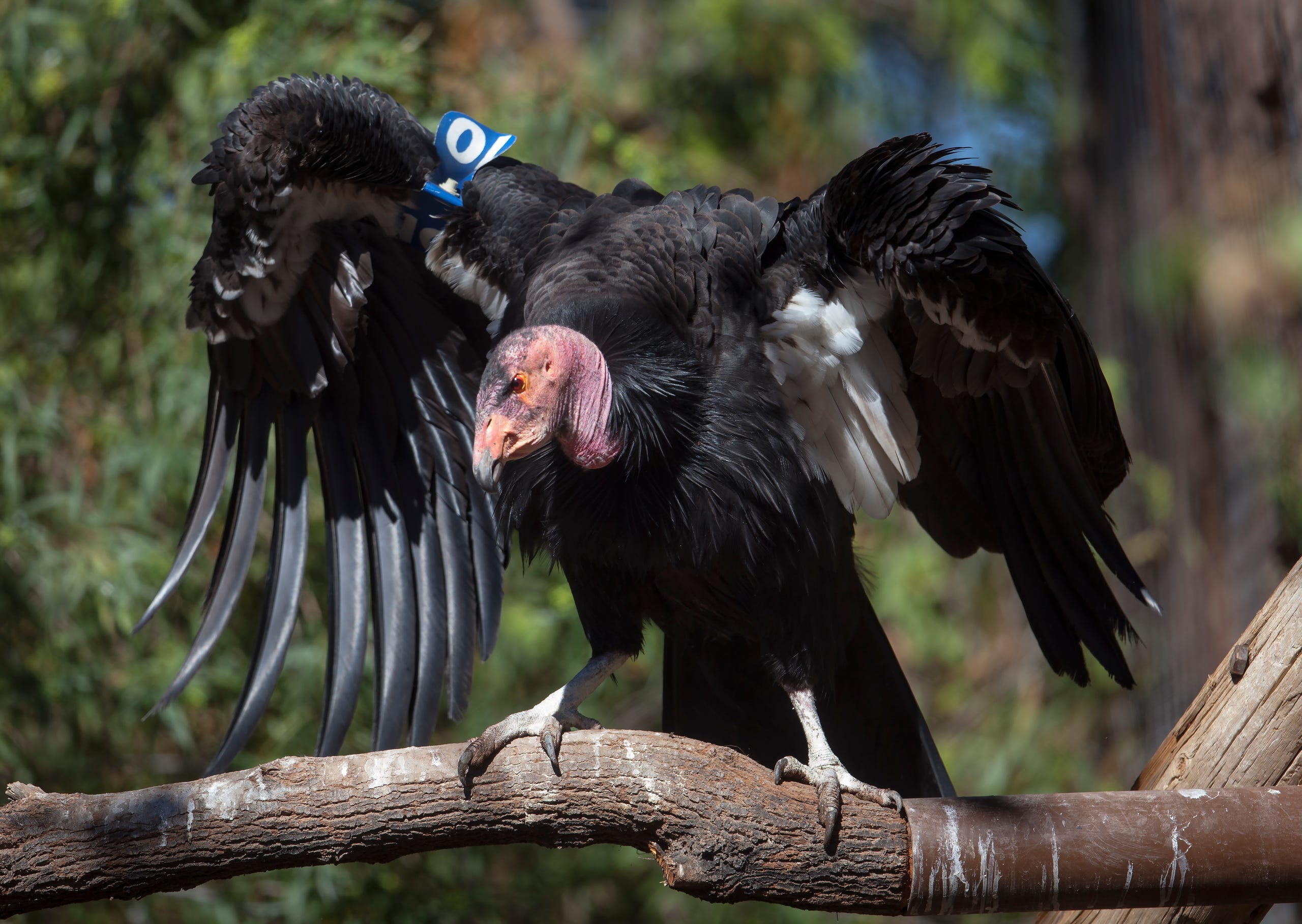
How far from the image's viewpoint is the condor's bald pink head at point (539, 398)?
2625 millimetres

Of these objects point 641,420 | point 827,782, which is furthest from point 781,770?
point 641,420

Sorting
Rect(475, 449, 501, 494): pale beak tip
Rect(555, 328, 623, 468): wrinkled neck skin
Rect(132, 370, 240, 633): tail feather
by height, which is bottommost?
Rect(475, 449, 501, 494): pale beak tip

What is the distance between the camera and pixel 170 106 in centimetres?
509

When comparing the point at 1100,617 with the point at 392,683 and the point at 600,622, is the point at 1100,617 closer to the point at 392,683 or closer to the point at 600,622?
the point at 600,622

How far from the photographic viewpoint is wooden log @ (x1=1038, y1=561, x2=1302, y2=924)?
253 centimetres

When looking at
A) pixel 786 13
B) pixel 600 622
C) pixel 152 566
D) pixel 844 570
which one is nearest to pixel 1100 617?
pixel 844 570

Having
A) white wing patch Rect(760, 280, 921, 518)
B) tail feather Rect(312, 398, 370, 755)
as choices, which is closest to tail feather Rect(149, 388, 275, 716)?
tail feather Rect(312, 398, 370, 755)

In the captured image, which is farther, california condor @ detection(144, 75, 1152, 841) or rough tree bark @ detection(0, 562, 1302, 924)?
california condor @ detection(144, 75, 1152, 841)

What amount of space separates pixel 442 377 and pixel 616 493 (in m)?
1.11

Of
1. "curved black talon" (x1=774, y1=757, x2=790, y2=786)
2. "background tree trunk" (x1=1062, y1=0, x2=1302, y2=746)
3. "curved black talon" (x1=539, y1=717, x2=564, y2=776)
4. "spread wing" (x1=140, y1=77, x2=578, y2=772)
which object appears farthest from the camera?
"background tree trunk" (x1=1062, y1=0, x2=1302, y2=746)

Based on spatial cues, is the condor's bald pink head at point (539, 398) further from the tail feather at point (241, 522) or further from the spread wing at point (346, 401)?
the tail feather at point (241, 522)

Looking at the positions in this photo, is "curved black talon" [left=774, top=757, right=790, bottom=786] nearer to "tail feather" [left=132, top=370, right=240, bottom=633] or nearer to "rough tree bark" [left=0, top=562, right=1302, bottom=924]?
"rough tree bark" [left=0, top=562, right=1302, bottom=924]

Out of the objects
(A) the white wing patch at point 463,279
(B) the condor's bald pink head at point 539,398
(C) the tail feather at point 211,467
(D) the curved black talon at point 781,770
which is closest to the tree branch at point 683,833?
(D) the curved black talon at point 781,770

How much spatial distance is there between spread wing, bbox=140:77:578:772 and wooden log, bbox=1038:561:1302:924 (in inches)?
71.7
